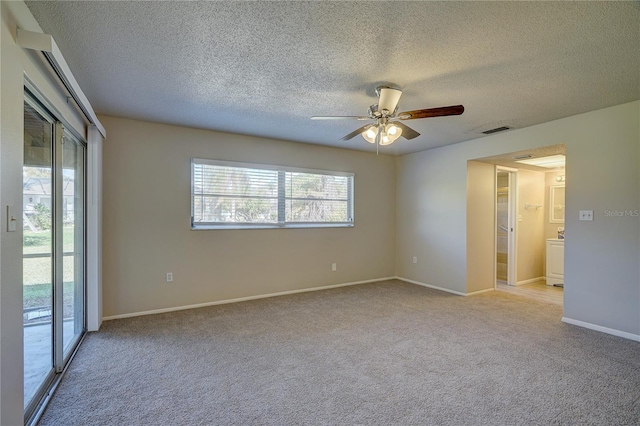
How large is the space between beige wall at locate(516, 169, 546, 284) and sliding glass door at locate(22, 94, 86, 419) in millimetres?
6439

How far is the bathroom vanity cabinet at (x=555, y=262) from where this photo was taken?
557 cm

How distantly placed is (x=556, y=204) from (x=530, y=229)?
754 millimetres

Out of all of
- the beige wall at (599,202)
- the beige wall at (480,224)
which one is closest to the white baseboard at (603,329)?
the beige wall at (599,202)

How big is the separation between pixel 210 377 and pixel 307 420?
903 millimetres

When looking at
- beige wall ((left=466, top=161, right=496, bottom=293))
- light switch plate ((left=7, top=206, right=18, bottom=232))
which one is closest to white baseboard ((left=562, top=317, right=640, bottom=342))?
beige wall ((left=466, top=161, right=496, bottom=293))

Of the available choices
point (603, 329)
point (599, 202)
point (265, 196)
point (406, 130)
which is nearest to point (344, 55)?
point (406, 130)

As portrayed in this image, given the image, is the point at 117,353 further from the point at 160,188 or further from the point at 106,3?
the point at 106,3

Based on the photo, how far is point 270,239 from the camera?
479 cm

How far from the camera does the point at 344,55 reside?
2285 millimetres

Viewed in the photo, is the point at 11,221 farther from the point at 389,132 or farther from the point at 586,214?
the point at 586,214

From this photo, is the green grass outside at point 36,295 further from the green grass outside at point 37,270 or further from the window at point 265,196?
the window at point 265,196

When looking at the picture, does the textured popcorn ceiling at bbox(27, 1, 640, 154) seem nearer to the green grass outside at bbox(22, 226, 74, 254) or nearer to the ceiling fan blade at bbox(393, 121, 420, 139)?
the ceiling fan blade at bbox(393, 121, 420, 139)

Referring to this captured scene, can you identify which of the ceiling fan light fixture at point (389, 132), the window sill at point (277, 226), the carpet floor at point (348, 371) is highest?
the ceiling fan light fixture at point (389, 132)

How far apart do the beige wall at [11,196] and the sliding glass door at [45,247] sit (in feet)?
1.03
